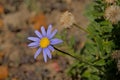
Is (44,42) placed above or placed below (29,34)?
below

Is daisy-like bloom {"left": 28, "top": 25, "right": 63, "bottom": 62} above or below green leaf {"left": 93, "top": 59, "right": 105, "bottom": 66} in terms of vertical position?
above

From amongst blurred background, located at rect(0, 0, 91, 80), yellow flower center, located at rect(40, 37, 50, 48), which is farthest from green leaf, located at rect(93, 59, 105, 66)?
blurred background, located at rect(0, 0, 91, 80)

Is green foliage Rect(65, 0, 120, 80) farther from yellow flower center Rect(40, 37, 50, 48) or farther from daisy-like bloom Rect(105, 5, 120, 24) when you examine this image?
yellow flower center Rect(40, 37, 50, 48)

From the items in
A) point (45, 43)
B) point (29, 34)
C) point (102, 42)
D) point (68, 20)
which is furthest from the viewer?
point (29, 34)

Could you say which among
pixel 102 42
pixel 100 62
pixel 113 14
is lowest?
pixel 100 62

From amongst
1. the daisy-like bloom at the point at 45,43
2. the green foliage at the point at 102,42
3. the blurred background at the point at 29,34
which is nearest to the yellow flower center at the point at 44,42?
the daisy-like bloom at the point at 45,43

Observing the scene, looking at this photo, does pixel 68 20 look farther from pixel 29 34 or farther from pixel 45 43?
pixel 29 34

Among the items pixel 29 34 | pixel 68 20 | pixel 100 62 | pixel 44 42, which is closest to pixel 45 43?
pixel 44 42
